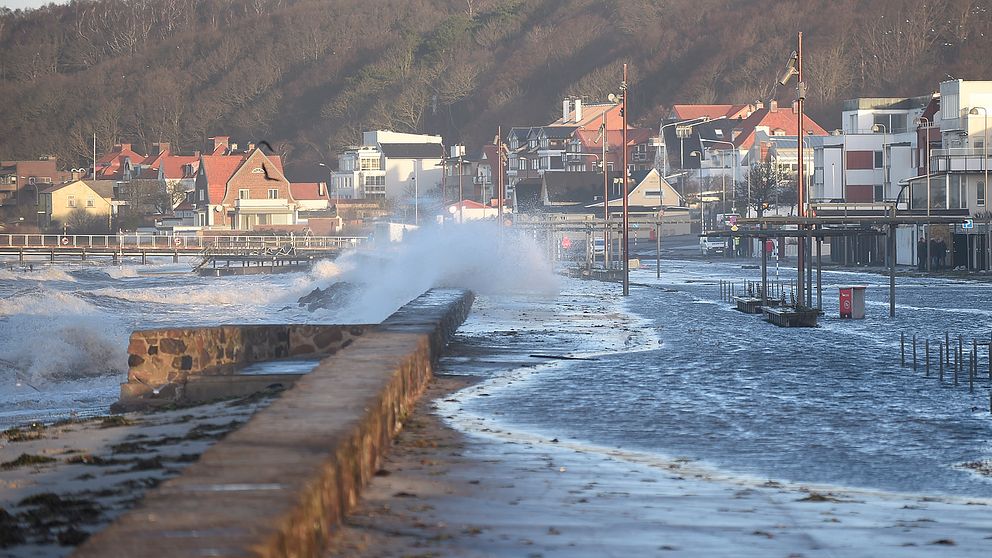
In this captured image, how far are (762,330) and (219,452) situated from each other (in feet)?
76.3

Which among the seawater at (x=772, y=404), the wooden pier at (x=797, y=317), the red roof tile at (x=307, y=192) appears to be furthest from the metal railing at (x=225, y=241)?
the seawater at (x=772, y=404)

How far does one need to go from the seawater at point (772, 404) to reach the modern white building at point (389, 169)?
145 m

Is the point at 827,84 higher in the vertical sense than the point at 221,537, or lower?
higher

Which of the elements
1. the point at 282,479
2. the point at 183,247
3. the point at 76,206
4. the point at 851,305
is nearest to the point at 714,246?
the point at 183,247

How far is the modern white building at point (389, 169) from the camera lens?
578 ft

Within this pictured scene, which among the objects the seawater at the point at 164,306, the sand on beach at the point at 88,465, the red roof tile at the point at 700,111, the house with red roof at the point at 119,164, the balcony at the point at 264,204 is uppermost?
the red roof tile at the point at 700,111

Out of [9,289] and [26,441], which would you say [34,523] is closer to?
[26,441]

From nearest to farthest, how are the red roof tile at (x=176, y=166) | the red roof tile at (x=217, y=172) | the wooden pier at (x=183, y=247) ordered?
the wooden pier at (x=183, y=247), the red roof tile at (x=217, y=172), the red roof tile at (x=176, y=166)

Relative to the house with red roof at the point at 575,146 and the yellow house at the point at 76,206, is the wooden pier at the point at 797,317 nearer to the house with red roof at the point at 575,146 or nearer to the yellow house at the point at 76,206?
the house with red roof at the point at 575,146

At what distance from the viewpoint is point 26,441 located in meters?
15.0

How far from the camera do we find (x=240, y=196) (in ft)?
465

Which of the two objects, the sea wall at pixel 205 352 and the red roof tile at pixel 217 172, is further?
the red roof tile at pixel 217 172

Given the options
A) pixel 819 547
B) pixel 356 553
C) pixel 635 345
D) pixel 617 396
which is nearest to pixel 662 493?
pixel 819 547

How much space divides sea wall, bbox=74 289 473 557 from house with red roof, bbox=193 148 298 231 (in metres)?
128
